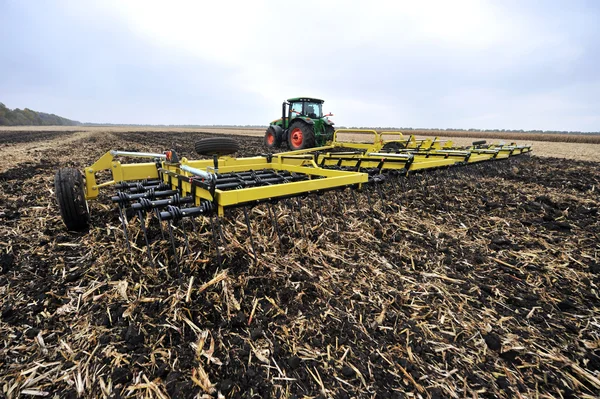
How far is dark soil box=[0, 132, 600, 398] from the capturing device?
1547 mm

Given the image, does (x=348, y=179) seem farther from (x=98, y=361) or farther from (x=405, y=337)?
(x=98, y=361)

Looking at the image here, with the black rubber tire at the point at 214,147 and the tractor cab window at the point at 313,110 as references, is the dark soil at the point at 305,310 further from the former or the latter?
the tractor cab window at the point at 313,110

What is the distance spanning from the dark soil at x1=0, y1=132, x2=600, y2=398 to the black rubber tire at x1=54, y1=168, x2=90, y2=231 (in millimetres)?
158

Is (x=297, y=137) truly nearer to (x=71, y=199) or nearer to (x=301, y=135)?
(x=301, y=135)

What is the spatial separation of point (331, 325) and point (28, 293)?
7.54 feet

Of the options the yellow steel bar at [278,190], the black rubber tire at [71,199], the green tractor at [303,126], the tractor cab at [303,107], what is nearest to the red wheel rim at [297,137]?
the green tractor at [303,126]

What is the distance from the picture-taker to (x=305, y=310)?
202 cm

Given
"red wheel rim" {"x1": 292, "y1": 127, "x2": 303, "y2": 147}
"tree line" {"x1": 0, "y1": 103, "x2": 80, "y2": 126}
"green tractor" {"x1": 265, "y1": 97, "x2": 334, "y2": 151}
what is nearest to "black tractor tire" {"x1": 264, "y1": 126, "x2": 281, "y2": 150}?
"green tractor" {"x1": 265, "y1": 97, "x2": 334, "y2": 151}

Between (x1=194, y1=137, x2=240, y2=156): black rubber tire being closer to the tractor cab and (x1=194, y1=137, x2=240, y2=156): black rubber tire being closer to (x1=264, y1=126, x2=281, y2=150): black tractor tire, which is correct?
the tractor cab

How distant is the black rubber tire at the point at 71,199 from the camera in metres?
2.80

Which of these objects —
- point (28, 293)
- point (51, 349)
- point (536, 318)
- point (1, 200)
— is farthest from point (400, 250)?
point (1, 200)

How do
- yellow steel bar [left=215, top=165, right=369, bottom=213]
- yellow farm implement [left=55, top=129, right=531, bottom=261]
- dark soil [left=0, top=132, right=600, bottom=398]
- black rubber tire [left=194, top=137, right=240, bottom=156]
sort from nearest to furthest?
dark soil [left=0, top=132, right=600, bottom=398], yellow steel bar [left=215, top=165, right=369, bottom=213], yellow farm implement [left=55, top=129, right=531, bottom=261], black rubber tire [left=194, top=137, right=240, bottom=156]

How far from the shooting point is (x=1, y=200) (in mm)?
4055

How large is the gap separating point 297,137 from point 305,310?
9177mm
